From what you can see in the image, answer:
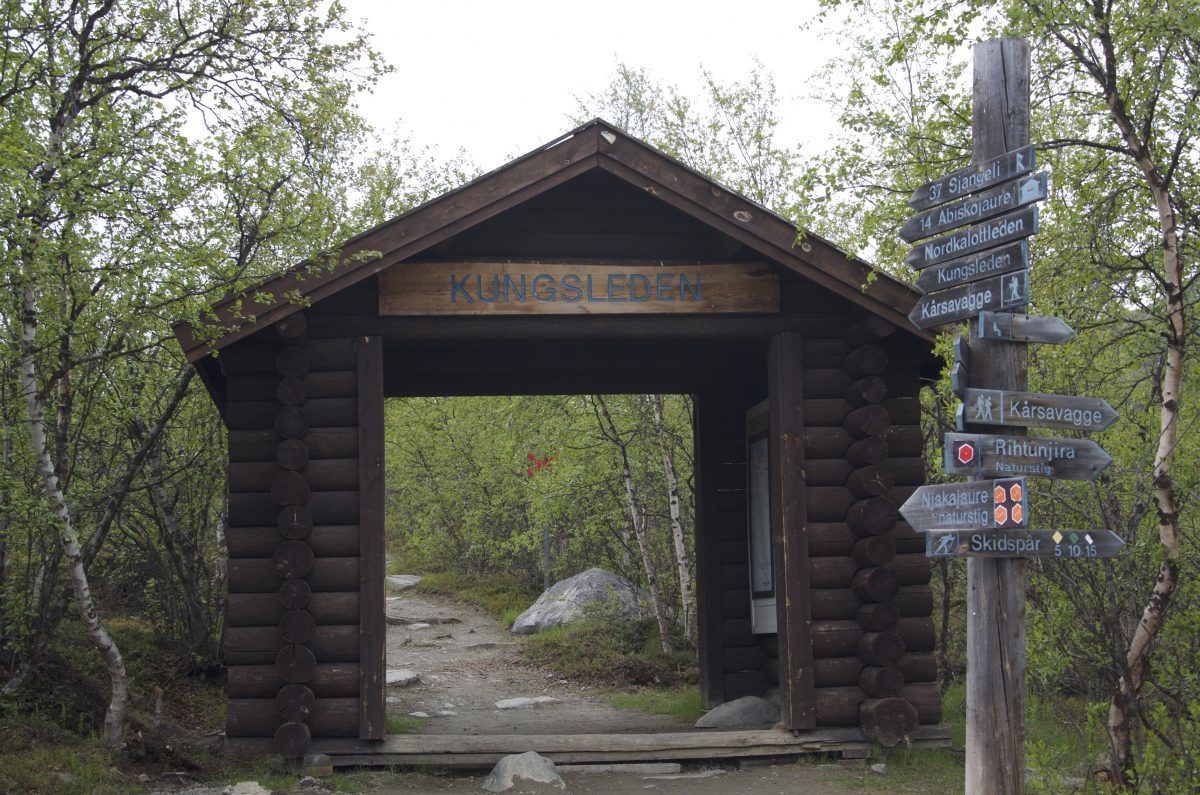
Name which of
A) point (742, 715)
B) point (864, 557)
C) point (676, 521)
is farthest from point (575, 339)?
point (676, 521)

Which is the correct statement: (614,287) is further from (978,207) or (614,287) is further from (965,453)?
(965,453)

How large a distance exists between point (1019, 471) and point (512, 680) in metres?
12.9

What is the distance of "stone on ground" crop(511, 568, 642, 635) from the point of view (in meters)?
20.1

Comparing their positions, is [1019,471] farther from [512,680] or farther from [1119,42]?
[512,680]

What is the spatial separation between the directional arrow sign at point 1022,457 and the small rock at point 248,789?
228 inches

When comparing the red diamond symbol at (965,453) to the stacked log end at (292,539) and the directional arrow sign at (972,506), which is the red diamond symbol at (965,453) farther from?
the stacked log end at (292,539)

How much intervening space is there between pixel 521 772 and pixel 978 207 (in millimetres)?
5828

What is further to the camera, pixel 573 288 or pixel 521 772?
pixel 573 288

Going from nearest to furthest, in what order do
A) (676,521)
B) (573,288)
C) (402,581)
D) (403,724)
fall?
(573,288) → (403,724) → (676,521) → (402,581)

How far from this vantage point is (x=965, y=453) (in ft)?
17.6

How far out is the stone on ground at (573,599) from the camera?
20141 millimetres

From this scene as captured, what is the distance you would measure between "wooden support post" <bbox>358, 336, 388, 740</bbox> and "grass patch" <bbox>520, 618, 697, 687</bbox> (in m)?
7.04

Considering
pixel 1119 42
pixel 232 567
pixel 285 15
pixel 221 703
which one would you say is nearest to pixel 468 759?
pixel 232 567

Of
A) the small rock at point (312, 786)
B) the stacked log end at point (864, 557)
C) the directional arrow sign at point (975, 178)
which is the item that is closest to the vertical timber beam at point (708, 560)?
the stacked log end at point (864, 557)
